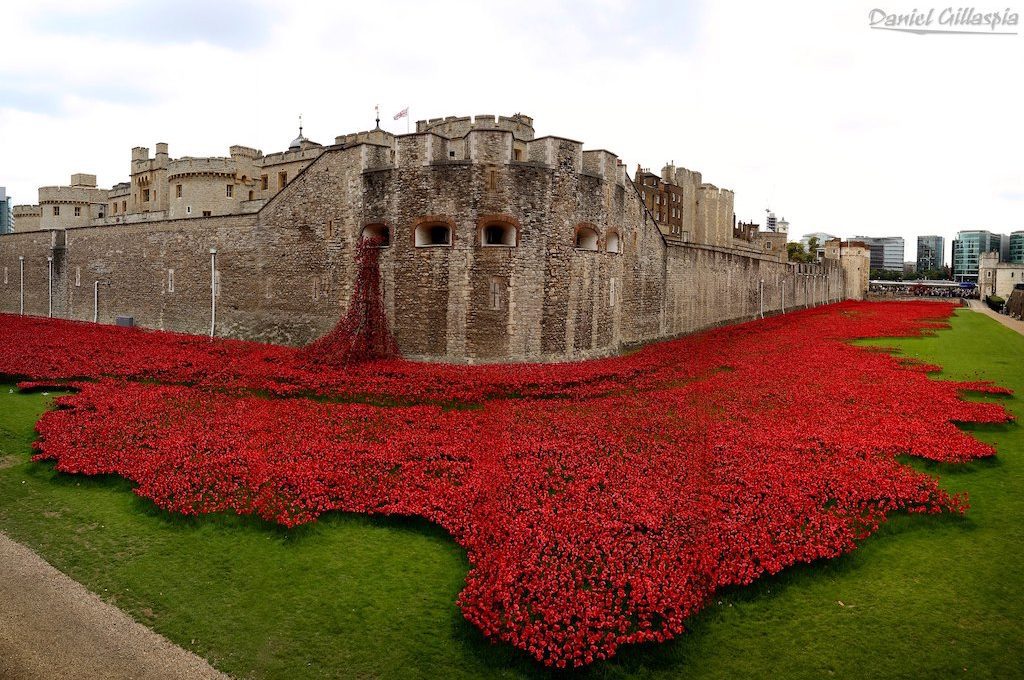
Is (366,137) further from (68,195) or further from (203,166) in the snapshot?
(68,195)

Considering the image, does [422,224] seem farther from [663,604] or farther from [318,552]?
[663,604]

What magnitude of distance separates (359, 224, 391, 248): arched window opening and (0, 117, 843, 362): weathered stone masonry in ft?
0.92

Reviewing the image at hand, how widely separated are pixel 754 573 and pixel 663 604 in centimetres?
152

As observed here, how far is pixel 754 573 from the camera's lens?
24.8 feet

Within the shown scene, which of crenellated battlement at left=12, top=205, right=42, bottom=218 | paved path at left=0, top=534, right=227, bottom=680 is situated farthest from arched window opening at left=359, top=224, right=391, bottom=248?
crenellated battlement at left=12, top=205, right=42, bottom=218

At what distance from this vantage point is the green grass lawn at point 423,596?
6227mm

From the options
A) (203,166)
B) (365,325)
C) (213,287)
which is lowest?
(365,325)

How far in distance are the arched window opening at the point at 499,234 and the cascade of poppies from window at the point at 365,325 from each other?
4275 mm

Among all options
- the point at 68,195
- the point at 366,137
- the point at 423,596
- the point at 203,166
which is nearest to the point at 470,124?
the point at 366,137

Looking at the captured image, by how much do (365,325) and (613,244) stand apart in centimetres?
1097

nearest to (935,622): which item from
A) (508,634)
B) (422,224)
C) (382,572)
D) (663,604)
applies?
(663,604)

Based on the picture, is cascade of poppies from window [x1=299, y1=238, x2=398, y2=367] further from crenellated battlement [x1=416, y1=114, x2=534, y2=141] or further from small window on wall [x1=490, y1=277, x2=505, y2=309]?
crenellated battlement [x1=416, y1=114, x2=534, y2=141]

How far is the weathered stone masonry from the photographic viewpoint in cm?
2212

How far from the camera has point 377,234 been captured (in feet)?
78.3
